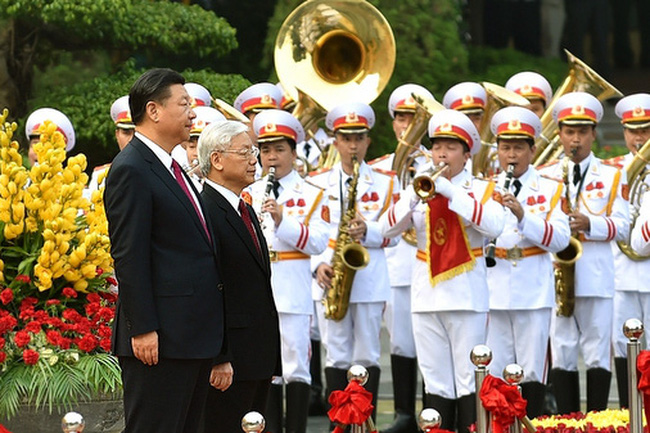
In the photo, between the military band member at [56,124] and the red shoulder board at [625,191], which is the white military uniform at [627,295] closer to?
the red shoulder board at [625,191]

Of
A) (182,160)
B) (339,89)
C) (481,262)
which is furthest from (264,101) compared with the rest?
(481,262)

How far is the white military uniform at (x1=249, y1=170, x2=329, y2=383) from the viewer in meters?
9.71

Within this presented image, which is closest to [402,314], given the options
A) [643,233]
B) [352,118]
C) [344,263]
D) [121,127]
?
[344,263]

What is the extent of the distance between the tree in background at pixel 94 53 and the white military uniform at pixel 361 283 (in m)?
1.77

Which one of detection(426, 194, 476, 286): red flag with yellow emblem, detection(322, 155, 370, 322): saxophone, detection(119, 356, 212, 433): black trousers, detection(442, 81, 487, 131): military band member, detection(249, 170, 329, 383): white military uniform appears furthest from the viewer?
detection(442, 81, 487, 131): military band member

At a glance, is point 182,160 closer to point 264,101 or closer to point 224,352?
point 264,101

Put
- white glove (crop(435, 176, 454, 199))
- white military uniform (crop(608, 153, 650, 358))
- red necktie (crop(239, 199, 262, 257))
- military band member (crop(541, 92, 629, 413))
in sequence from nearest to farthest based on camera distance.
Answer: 1. red necktie (crop(239, 199, 262, 257))
2. white glove (crop(435, 176, 454, 199))
3. military band member (crop(541, 92, 629, 413))
4. white military uniform (crop(608, 153, 650, 358))

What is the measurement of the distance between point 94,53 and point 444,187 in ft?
12.9

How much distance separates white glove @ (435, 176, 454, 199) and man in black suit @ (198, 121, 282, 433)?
7.27 ft

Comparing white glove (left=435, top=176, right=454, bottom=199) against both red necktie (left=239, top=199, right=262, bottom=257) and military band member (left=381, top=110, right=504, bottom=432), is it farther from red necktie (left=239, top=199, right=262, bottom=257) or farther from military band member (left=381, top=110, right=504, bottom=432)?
red necktie (left=239, top=199, right=262, bottom=257)

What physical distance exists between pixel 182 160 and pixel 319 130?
3.41 meters

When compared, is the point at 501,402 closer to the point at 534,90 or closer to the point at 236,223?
the point at 236,223

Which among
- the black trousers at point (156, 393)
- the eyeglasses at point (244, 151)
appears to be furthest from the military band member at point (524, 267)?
the black trousers at point (156, 393)

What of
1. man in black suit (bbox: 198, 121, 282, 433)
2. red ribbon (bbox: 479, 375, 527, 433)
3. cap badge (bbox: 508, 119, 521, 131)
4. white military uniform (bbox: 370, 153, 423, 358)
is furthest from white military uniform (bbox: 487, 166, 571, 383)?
red ribbon (bbox: 479, 375, 527, 433)
